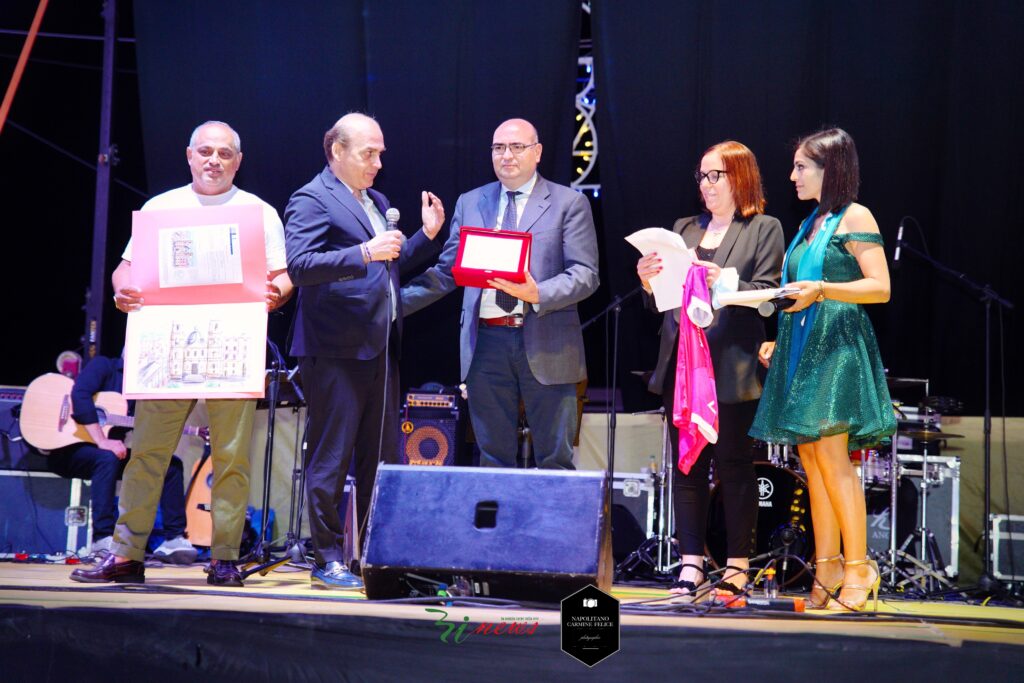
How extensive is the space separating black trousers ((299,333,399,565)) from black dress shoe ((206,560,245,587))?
282mm

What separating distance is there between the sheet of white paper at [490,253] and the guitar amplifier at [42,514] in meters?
3.38

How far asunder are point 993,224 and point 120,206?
6021 mm

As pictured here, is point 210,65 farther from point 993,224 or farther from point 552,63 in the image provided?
point 993,224

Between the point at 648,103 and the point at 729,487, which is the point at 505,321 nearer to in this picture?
the point at 729,487

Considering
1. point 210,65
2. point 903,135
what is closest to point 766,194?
point 903,135

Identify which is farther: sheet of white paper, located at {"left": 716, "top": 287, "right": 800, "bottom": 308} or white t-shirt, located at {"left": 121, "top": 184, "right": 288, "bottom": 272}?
white t-shirt, located at {"left": 121, "top": 184, "right": 288, "bottom": 272}

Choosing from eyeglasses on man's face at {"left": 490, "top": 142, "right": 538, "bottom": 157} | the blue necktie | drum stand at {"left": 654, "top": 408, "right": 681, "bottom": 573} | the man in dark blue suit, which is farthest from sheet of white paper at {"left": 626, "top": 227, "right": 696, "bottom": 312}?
drum stand at {"left": 654, "top": 408, "right": 681, "bottom": 573}

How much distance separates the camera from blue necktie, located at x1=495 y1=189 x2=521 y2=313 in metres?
3.63

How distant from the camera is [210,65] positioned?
5801 mm

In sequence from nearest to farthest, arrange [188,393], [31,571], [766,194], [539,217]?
[188,393]
[539,217]
[31,571]
[766,194]

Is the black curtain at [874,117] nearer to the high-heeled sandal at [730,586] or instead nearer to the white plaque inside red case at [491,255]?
the white plaque inside red case at [491,255]

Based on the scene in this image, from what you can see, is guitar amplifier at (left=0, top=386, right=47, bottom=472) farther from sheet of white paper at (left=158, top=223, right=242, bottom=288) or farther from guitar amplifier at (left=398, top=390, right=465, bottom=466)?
sheet of white paper at (left=158, top=223, right=242, bottom=288)

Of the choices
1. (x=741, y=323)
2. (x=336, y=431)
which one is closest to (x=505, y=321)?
(x=336, y=431)

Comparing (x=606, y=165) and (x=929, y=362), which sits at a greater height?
(x=606, y=165)
